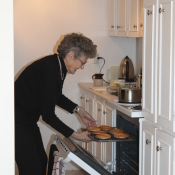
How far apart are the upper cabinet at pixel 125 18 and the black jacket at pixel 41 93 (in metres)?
1.40

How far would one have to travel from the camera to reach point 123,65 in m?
4.85

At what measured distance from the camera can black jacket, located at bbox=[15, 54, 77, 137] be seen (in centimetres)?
282

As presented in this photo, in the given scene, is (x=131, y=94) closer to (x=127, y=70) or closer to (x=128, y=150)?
(x=128, y=150)

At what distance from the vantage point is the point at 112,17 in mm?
4855

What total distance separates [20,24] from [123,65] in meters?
1.27

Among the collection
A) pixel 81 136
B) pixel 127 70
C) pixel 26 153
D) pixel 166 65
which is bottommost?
pixel 26 153

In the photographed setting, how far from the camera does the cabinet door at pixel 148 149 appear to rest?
2.79m

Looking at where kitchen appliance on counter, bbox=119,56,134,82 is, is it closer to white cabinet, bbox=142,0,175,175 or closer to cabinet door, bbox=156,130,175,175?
white cabinet, bbox=142,0,175,175

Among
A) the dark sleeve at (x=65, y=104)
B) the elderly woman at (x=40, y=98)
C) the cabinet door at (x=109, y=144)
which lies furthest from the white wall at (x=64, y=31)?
the elderly woman at (x=40, y=98)

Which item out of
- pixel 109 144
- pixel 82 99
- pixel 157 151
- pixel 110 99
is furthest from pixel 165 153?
pixel 82 99

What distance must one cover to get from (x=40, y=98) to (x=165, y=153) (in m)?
0.88

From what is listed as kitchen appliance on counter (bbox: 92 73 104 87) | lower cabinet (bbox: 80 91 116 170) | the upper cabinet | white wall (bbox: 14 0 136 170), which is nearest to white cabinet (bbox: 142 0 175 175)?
lower cabinet (bbox: 80 91 116 170)
